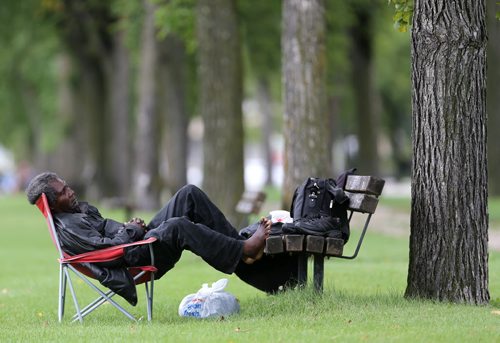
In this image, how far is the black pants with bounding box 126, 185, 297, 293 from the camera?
8.36m

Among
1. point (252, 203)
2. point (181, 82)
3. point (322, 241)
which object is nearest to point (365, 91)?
point (181, 82)

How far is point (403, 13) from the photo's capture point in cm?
953

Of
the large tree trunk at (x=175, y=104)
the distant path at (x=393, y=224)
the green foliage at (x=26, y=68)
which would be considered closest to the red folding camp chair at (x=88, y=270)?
the distant path at (x=393, y=224)

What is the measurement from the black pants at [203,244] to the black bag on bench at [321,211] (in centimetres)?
48

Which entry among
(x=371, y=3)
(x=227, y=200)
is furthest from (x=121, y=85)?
(x=227, y=200)

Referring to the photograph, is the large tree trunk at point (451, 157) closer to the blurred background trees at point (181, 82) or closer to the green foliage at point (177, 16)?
the blurred background trees at point (181, 82)

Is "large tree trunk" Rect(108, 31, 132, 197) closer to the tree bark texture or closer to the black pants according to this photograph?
the tree bark texture

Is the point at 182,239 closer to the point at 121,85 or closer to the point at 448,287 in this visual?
the point at 448,287

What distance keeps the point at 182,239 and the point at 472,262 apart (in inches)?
85.4

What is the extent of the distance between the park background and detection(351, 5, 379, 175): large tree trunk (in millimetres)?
43

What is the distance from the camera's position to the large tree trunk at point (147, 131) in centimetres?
2781

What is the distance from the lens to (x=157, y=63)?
1113 inches

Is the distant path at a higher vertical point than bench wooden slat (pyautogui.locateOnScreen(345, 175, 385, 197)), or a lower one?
lower

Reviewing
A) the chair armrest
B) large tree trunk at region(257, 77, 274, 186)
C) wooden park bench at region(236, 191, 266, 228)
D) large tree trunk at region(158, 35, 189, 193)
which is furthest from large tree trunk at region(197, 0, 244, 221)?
large tree trunk at region(257, 77, 274, 186)
